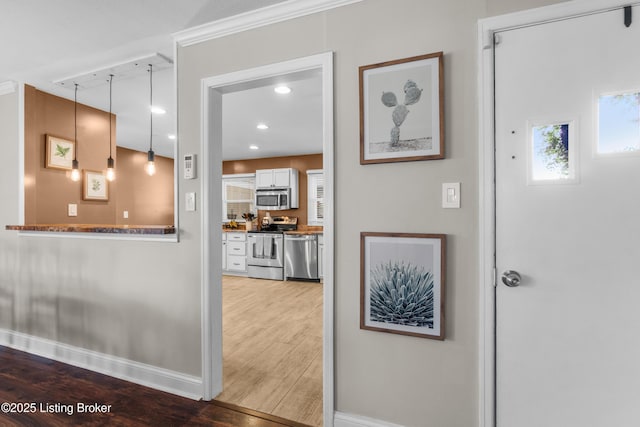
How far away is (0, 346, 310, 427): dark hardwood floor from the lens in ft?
5.97

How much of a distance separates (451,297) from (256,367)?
66.5 inches

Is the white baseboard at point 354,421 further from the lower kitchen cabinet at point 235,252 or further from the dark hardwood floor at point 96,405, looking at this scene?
the lower kitchen cabinet at point 235,252

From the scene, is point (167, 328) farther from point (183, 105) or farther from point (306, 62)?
point (306, 62)

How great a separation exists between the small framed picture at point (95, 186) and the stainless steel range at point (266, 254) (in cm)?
273

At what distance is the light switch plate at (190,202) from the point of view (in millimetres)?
2062

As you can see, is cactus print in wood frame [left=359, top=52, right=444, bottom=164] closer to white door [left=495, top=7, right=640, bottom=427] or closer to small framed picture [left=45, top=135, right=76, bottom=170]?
white door [left=495, top=7, right=640, bottom=427]

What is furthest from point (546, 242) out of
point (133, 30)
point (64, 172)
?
point (64, 172)

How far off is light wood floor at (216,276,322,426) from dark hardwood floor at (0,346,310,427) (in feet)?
0.45

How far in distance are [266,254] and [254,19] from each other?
4.44 metres

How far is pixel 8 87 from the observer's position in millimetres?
2873

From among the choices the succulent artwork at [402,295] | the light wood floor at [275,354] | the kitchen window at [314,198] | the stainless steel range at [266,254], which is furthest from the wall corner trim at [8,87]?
the kitchen window at [314,198]

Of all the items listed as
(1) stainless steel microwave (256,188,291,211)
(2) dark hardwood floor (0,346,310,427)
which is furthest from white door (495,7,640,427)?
(1) stainless steel microwave (256,188,291,211)

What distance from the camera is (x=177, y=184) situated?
82.8 inches

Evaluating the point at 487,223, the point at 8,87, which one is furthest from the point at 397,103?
the point at 8,87
